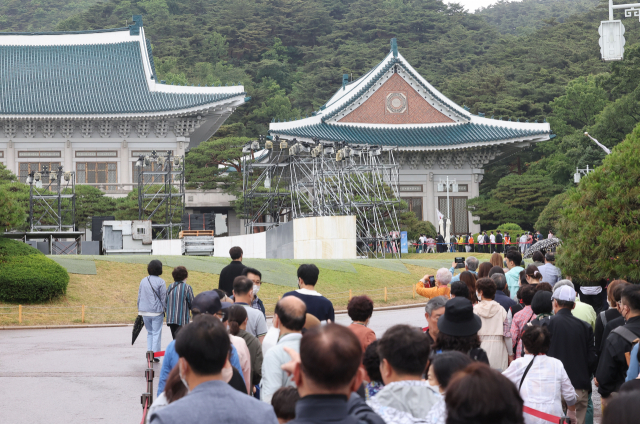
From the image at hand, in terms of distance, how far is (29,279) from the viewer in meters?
18.5

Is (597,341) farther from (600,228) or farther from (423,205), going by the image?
(423,205)

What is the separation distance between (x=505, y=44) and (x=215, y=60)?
96.0 feet

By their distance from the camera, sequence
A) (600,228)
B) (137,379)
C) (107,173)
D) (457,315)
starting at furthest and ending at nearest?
(107,173), (137,379), (600,228), (457,315)

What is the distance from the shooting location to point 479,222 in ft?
140

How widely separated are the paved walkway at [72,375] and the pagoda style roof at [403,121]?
2703cm

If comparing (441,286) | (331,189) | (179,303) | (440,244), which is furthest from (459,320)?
(440,244)

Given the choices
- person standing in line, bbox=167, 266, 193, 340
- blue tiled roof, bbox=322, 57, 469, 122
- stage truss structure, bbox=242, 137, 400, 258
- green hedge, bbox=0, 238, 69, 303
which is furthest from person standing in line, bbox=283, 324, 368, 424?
blue tiled roof, bbox=322, 57, 469, 122

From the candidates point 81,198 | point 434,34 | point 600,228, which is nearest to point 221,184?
point 81,198

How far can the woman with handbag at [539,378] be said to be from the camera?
5285 millimetres

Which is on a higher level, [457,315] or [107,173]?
[107,173]

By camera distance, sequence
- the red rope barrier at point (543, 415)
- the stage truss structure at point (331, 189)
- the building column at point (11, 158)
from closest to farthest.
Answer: the red rope barrier at point (543, 415) → the stage truss structure at point (331, 189) → the building column at point (11, 158)

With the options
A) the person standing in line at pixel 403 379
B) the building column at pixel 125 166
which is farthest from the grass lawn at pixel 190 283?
the building column at pixel 125 166

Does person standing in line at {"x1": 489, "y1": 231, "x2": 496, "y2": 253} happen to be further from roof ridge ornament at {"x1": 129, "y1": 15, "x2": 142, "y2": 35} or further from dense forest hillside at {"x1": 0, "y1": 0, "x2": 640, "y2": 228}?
roof ridge ornament at {"x1": 129, "y1": 15, "x2": 142, "y2": 35}

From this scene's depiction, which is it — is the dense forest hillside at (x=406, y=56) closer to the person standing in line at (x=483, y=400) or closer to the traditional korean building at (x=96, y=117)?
the traditional korean building at (x=96, y=117)
